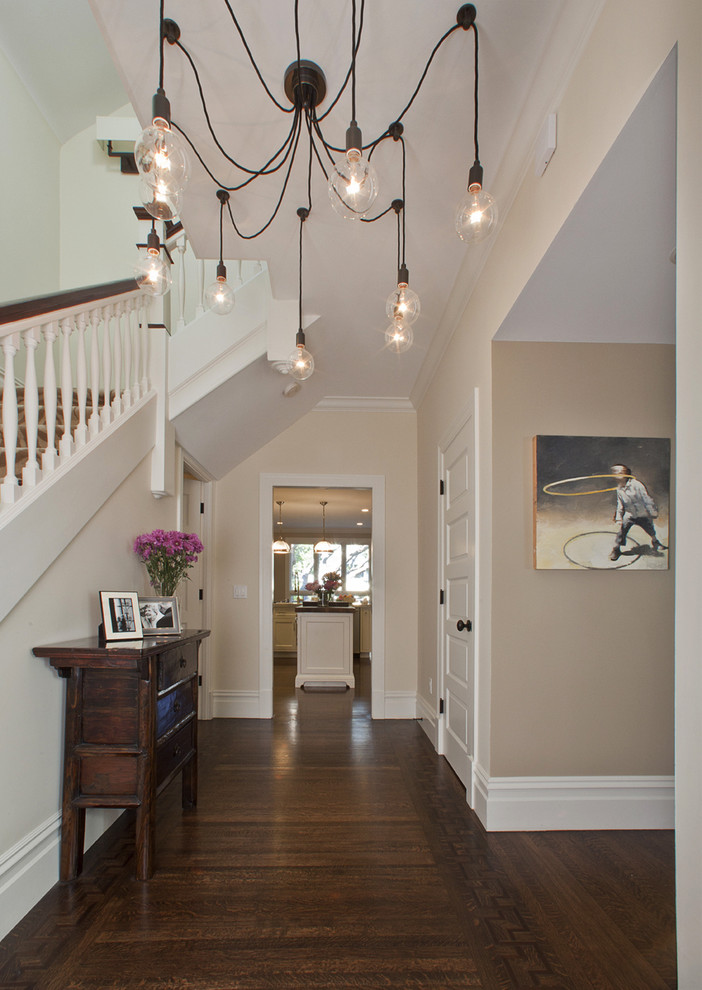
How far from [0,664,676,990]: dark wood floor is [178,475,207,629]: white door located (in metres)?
2.04

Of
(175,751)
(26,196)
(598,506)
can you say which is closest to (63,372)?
(175,751)

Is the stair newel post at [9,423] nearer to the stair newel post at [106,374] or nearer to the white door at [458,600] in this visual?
the stair newel post at [106,374]

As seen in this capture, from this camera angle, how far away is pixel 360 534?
15336mm

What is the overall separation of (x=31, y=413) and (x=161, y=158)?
1.34 m

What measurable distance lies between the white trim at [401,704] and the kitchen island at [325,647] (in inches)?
70.2

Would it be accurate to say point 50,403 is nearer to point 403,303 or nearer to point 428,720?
point 403,303

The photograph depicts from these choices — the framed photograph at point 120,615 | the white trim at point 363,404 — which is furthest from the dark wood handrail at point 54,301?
the white trim at point 363,404

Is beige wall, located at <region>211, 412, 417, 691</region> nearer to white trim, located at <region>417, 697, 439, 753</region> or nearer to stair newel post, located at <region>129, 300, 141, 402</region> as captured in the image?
white trim, located at <region>417, 697, 439, 753</region>

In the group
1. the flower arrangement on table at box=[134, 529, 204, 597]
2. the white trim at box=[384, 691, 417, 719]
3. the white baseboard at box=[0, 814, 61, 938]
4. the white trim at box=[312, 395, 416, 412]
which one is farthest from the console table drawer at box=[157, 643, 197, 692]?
the white trim at box=[312, 395, 416, 412]

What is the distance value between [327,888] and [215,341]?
300 cm

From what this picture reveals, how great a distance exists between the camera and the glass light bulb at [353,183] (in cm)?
142

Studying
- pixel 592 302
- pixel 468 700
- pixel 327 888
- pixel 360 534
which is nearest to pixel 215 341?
pixel 592 302

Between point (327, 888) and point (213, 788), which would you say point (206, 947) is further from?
point (213, 788)

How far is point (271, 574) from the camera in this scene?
5496 mm
